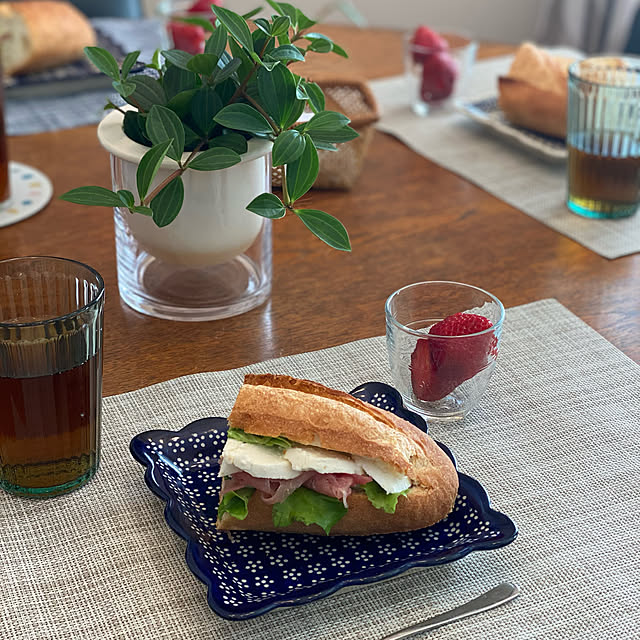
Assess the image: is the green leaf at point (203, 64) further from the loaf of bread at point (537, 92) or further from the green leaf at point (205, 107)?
the loaf of bread at point (537, 92)

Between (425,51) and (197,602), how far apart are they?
128 centimetres

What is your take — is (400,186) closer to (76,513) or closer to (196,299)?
(196,299)

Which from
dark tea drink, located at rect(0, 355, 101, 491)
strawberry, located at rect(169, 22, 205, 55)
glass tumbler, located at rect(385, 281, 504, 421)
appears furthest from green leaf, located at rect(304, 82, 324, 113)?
strawberry, located at rect(169, 22, 205, 55)

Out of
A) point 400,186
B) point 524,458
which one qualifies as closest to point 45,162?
point 400,186

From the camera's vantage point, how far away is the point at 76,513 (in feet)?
2.50

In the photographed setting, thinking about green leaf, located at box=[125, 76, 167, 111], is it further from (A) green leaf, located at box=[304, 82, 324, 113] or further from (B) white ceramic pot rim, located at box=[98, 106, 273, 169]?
(A) green leaf, located at box=[304, 82, 324, 113]

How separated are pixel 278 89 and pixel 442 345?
307 mm

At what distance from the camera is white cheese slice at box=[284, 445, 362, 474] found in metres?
0.68

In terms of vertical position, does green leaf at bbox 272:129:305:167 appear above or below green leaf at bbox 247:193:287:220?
above

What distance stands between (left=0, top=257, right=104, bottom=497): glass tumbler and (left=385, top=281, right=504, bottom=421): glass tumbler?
0.30 meters

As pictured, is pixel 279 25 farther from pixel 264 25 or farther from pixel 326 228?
pixel 326 228

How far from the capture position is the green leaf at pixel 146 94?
36.4 inches

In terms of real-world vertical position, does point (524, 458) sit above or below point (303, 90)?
below

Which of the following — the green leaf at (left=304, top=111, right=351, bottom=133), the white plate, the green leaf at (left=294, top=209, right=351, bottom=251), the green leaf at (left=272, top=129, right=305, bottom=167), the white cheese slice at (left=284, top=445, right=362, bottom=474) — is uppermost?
the green leaf at (left=304, top=111, right=351, bottom=133)
